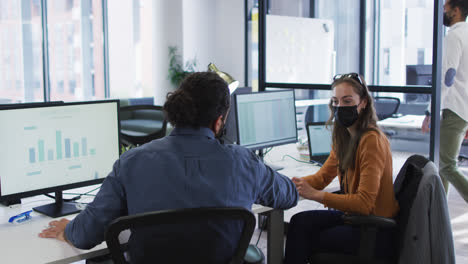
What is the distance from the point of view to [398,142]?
698 cm

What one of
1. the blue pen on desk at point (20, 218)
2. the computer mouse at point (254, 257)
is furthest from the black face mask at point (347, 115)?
the blue pen on desk at point (20, 218)

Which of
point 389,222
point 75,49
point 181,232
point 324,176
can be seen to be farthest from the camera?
point 75,49

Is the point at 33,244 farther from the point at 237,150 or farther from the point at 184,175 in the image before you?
the point at 237,150

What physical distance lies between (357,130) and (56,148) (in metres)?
1.23

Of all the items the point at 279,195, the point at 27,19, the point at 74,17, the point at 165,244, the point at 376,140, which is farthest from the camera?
the point at 74,17

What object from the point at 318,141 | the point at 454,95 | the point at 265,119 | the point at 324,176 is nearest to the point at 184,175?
the point at 324,176

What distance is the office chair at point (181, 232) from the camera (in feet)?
4.21

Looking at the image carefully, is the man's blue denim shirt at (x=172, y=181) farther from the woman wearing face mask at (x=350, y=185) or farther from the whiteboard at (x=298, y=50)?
the whiteboard at (x=298, y=50)

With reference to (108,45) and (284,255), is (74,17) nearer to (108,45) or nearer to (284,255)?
(108,45)

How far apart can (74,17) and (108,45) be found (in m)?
0.62

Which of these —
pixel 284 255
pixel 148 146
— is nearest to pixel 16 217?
pixel 148 146

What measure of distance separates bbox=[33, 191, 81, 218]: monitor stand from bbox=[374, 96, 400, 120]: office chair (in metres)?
4.55

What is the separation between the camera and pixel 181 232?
1.38 metres

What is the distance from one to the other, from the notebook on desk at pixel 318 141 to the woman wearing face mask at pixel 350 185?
0.67m
